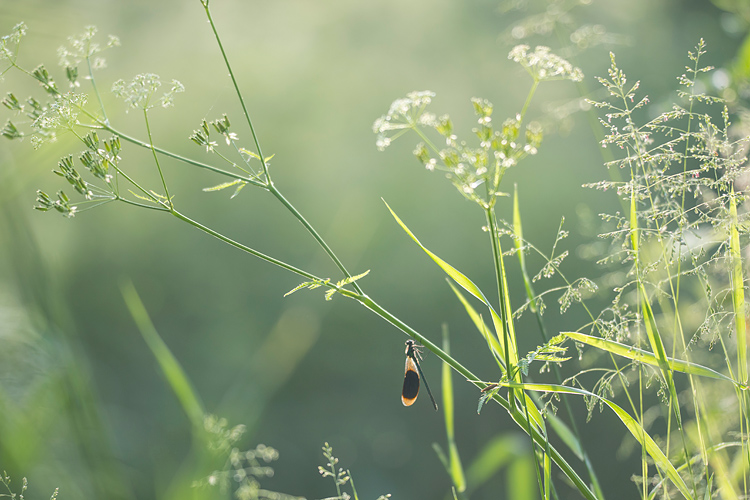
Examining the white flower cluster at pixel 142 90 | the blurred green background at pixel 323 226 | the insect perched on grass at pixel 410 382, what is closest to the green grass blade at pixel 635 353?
the insect perched on grass at pixel 410 382

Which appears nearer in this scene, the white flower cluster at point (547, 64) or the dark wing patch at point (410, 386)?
the white flower cluster at point (547, 64)

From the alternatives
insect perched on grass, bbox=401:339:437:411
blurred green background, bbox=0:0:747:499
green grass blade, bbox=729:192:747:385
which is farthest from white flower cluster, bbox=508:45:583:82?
blurred green background, bbox=0:0:747:499

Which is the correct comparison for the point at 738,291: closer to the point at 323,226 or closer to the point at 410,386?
the point at 410,386

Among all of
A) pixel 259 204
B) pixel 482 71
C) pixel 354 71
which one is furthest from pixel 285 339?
Answer: pixel 482 71

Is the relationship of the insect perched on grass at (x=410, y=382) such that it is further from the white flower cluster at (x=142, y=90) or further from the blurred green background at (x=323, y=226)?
the blurred green background at (x=323, y=226)

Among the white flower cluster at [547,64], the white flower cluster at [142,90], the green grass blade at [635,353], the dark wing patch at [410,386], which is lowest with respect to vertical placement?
the dark wing patch at [410,386]

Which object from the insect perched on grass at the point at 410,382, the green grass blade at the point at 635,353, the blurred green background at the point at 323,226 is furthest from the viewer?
the blurred green background at the point at 323,226

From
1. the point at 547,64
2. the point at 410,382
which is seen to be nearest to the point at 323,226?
the point at 410,382

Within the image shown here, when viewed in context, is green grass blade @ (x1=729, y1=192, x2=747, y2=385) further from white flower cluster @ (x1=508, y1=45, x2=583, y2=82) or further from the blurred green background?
the blurred green background

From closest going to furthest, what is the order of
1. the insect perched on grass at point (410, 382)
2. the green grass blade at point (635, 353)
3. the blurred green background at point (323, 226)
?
1. the green grass blade at point (635, 353)
2. the insect perched on grass at point (410, 382)
3. the blurred green background at point (323, 226)
